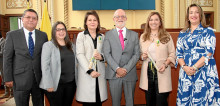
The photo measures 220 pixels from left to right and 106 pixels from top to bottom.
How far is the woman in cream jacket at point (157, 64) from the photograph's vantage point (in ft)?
7.18

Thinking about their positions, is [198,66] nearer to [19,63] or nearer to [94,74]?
[94,74]

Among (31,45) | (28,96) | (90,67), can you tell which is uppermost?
(31,45)

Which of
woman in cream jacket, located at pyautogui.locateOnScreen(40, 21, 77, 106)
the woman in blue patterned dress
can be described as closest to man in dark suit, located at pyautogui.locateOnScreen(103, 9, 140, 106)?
woman in cream jacket, located at pyautogui.locateOnScreen(40, 21, 77, 106)

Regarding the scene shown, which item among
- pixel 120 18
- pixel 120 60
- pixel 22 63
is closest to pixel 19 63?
pixel 22 63

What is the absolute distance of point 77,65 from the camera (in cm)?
236

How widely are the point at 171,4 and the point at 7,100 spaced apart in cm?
739

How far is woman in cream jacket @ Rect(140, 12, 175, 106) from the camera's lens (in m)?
2.19

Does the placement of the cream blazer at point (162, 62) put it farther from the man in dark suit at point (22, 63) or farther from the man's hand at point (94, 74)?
the man in dark suit at point (22, 63)

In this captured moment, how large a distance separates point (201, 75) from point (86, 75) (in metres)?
1.29

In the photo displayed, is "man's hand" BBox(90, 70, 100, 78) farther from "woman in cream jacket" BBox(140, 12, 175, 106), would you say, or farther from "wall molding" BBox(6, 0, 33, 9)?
"wall molding" BBox(6, 0, 33, 9)

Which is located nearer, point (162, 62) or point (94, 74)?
point (94, 74)

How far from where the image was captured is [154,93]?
2250 mm

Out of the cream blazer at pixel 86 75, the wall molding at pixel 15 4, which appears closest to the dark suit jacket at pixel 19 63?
the cream blazer at pixel 86 75

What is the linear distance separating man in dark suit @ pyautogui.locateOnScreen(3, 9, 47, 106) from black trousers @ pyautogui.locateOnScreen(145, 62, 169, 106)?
52.7 inches
